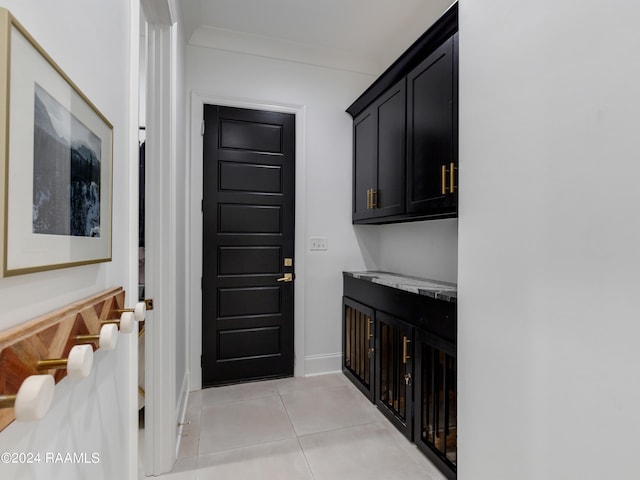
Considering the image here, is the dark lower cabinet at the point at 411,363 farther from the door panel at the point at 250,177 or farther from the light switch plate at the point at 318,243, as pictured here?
the door panel at the point at 250,177

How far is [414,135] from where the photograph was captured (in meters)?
2.04

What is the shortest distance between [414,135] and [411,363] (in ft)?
4.64

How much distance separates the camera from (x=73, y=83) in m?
0.53

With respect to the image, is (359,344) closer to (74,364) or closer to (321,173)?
(321,173)

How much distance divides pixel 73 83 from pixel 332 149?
253 cm

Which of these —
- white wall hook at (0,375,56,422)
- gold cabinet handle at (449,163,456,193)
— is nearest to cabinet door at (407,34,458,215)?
gold cabinet handle at (449,163,456,193)

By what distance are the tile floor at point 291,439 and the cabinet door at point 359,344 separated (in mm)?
122

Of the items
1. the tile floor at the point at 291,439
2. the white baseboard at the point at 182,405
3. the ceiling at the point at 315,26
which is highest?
the ceiling at the point at 315,26

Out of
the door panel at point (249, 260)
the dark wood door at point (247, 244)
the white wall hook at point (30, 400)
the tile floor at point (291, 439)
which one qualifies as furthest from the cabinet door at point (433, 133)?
the white wall hook at point (30, 400)

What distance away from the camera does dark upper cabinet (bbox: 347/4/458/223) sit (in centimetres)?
171

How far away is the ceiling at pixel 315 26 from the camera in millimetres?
2316

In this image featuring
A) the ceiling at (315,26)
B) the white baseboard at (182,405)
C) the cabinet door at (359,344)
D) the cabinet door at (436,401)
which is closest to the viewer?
the cabinet door at (436,401)

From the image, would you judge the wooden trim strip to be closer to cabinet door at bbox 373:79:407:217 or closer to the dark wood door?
cabinet door at bbox 373:79:407:217

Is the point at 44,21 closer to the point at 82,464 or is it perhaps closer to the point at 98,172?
the point at 98,172
